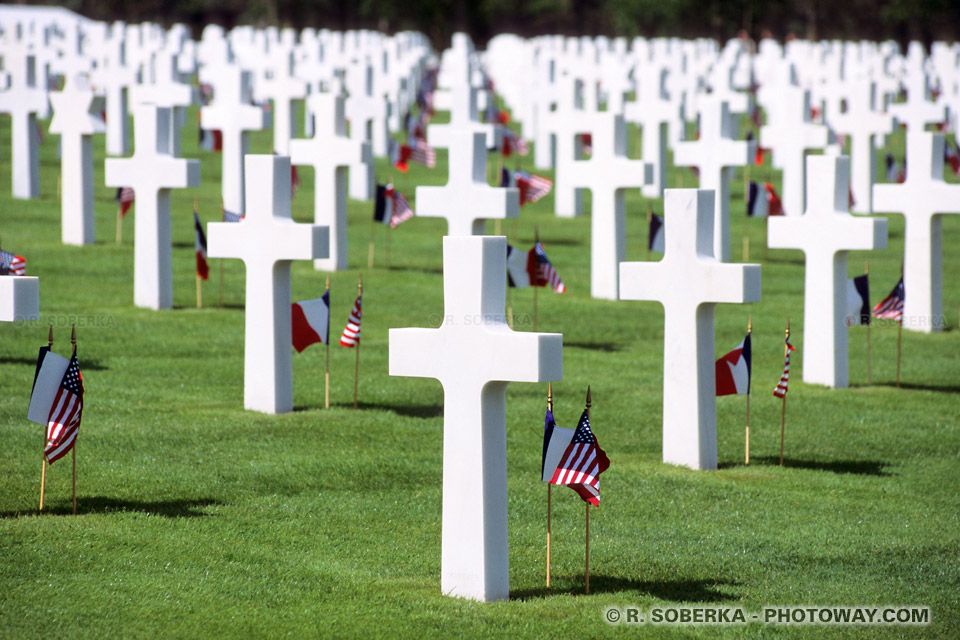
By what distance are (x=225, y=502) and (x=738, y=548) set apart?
3474mm

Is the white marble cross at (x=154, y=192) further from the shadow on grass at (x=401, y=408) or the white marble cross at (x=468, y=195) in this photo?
the shadow on grass at (x=401, y=408)

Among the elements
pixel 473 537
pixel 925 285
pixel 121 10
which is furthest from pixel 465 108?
pixel 121 10

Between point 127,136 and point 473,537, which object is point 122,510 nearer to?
point 473,537

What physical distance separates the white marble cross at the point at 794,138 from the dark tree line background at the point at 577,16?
3547 centimetres

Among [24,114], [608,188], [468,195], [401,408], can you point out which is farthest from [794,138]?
[401,408]

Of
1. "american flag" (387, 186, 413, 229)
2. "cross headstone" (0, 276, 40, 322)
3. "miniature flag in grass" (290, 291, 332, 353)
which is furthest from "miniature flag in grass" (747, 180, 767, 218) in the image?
"cross headstone" (0, 276, 40, 322)

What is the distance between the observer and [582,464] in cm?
848

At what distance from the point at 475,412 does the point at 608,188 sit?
1125 cm

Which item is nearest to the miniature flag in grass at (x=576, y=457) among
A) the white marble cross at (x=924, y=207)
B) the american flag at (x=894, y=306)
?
the american flag at (x=894, y=306)

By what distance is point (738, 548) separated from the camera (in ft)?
31.9

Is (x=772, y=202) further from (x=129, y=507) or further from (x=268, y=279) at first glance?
(x=129, y=507)

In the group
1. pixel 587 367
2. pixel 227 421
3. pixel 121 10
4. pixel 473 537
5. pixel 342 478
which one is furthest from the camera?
pixel 121 10

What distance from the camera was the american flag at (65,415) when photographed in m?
9.48

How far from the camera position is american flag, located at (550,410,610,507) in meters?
8.45
